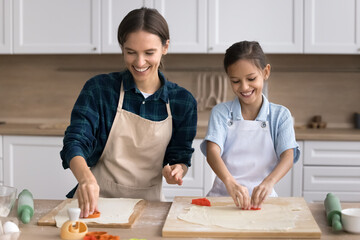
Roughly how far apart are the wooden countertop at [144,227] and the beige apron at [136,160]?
24 centimetres

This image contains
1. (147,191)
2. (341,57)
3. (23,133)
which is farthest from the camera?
(341,57)

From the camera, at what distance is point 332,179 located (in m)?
2.87

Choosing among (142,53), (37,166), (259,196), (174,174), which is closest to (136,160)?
(174,174)

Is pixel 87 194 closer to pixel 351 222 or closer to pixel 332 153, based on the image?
pixel 351 222

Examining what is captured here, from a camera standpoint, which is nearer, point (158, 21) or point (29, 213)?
point (29, 213)

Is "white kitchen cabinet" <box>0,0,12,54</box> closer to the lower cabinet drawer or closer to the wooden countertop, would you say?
the lower cabinet drawer

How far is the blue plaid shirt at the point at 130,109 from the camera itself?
1609 millimetres

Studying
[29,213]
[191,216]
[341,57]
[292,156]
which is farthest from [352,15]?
[29,213]

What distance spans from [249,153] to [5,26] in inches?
84.4

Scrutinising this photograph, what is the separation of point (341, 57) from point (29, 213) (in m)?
2.59

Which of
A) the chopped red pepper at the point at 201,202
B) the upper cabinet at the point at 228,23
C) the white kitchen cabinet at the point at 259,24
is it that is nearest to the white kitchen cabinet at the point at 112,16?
the upper cabinet at the point at 228,23

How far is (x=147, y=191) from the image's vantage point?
167 cm

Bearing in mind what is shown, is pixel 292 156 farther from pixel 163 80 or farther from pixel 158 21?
pixel 158 21

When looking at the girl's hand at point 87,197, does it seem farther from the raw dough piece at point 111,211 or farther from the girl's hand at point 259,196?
the girl's hand at point 259,196
